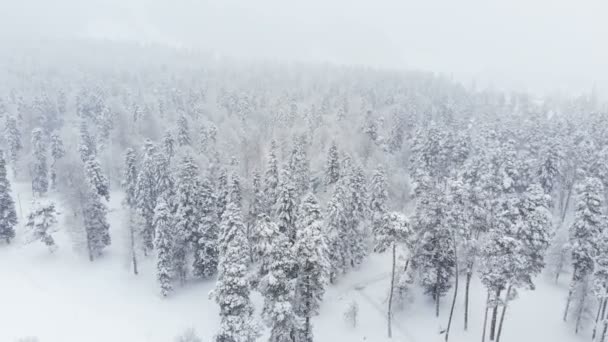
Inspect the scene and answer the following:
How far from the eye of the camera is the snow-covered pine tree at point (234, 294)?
29.7 meters

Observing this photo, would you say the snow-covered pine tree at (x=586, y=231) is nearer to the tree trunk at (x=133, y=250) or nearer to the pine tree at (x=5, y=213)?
the tree trunk at (x=133, y=250)

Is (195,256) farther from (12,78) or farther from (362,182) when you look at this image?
(12,78)

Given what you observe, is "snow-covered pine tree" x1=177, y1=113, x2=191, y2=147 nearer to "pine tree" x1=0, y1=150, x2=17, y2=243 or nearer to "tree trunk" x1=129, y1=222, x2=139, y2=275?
"pine tree" x1=0, y1=150, x2=17, y2=243

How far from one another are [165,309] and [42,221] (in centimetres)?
2434

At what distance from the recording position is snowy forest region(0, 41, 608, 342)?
30453mm

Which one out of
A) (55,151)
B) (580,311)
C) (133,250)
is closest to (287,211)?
(133,250)

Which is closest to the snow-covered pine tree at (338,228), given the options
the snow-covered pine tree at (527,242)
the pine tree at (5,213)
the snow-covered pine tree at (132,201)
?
the snow-covered pine tree at (527,242)

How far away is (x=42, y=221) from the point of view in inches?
2151

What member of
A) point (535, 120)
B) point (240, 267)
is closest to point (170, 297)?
point (240, 267)

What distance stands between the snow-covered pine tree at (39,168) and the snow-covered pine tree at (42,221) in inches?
669

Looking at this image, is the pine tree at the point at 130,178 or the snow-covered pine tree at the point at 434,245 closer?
the snow-covered pine tree at the point at 434,245

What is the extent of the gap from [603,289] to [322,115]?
7572 cm

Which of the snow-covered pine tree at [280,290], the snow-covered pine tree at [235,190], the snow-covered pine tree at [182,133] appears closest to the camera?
the snow-covered pine tree at [280,290]

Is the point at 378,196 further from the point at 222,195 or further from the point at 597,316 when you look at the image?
the point at 597,316
